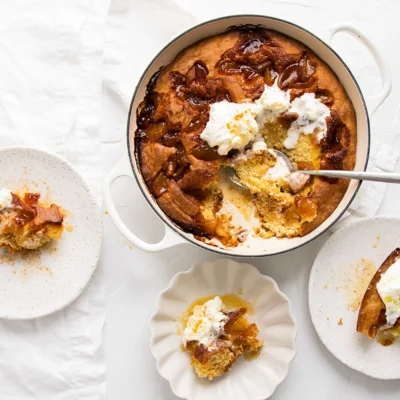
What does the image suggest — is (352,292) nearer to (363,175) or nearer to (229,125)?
(363,175)

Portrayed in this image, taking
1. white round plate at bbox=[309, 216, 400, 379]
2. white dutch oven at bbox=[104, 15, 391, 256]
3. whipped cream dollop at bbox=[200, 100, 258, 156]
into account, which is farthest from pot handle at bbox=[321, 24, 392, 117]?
white round plate at bbox=[309, 216, 400, 379]

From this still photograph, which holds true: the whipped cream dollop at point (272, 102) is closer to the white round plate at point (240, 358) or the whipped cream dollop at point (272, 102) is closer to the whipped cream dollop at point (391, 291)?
the white round plate at point (240, 358)

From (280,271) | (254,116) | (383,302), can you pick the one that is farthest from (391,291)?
(254,116)

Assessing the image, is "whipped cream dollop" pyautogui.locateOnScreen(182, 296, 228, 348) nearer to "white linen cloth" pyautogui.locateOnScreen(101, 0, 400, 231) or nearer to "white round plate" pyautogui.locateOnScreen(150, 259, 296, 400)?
"white round plate" pyautogui.locateOnScreen(150, 259, 296, 400)

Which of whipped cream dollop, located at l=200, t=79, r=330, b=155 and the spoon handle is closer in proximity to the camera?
the spoon handle

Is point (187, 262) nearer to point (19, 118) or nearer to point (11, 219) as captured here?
point (11, 219)

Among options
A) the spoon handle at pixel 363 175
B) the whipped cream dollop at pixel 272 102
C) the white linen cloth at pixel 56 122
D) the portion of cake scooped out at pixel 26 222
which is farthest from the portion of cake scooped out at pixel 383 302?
the portion of cake scooped out at pixel 26 222

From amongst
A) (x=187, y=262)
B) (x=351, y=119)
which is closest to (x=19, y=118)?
(x=187, y=262)
